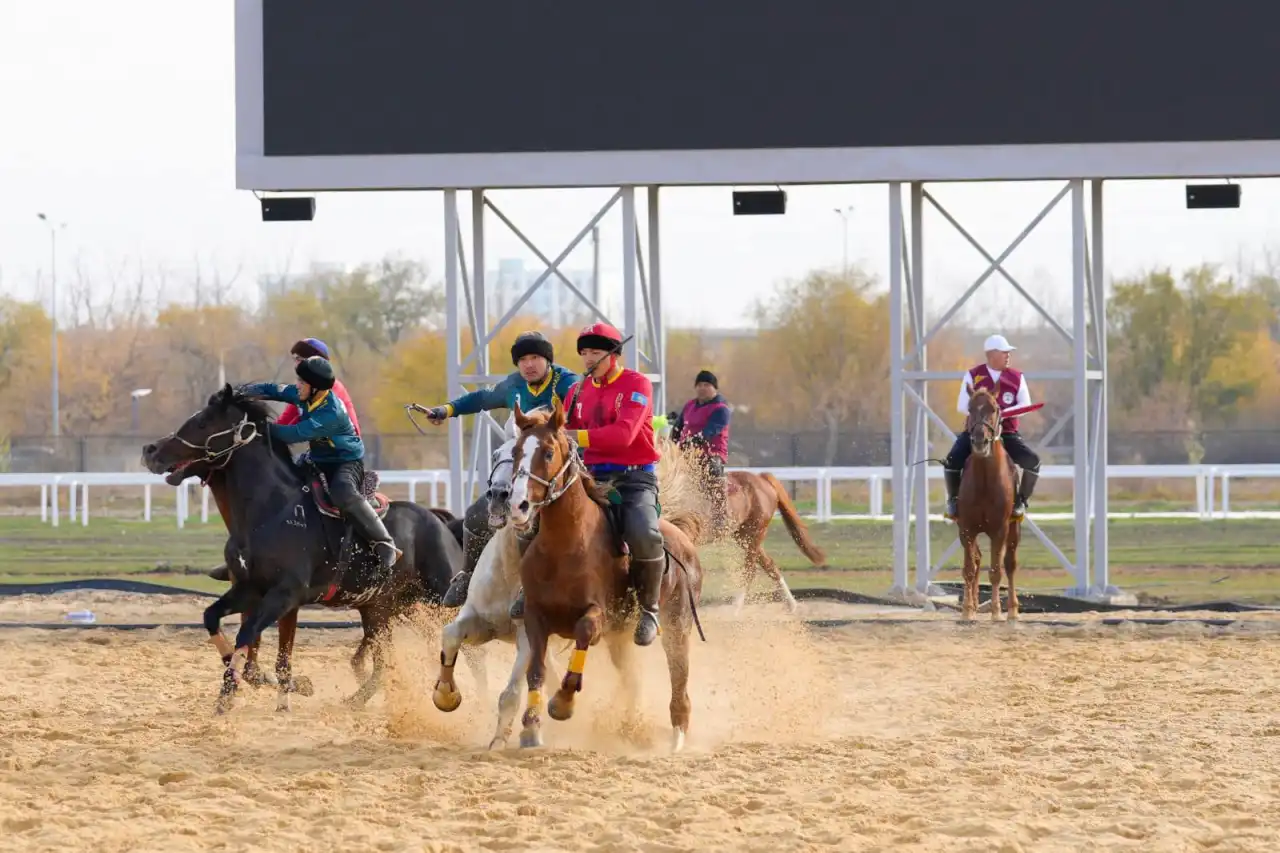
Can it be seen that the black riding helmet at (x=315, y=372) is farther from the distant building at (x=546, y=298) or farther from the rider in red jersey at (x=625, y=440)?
the distant building at (x=546, y=298)

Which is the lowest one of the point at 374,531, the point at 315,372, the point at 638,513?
the point at 374,531

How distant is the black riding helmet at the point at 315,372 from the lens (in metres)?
11.0

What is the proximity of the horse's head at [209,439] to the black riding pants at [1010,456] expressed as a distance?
296 inches

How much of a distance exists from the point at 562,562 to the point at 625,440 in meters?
0.76

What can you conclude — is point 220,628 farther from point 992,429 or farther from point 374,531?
point 992,429

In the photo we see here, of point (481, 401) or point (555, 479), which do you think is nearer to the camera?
point (555, 479)

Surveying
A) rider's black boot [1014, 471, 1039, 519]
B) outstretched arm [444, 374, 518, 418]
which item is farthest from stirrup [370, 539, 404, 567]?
rider's black boot [1014, 471, 1039, 519]

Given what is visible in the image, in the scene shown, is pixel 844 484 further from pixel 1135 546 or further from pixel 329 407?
pixel 329 407

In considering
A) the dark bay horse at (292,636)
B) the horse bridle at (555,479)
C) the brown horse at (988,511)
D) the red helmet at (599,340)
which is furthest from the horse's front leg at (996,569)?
the horse bridle at (555,479)

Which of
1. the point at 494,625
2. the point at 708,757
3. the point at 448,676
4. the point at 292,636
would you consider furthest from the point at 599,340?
the point at 292,636

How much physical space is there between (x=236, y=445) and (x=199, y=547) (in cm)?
1972

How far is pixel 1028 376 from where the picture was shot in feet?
57.4

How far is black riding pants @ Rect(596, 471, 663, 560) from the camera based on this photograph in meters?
9.45

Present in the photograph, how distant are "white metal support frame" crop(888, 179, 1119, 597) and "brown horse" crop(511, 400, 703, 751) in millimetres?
7894
